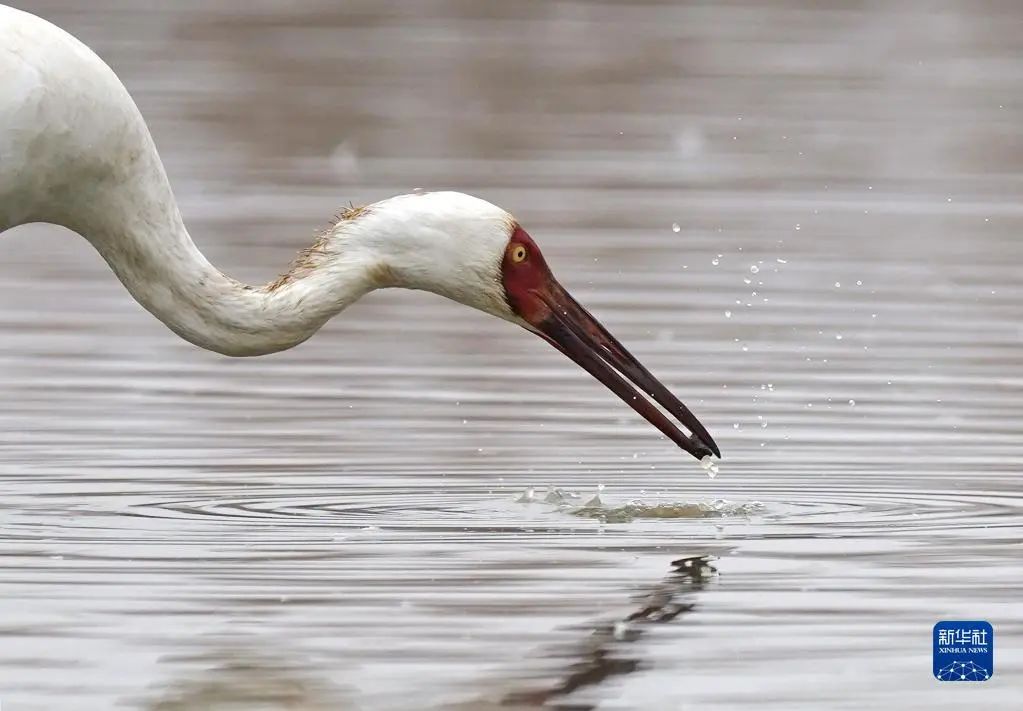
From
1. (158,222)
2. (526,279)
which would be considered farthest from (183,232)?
(526,279)

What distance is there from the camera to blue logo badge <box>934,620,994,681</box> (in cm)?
920

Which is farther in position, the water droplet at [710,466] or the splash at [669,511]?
the water droplet at [710,466]

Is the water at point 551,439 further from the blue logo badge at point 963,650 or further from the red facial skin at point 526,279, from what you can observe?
the red facial skin at point 526,279

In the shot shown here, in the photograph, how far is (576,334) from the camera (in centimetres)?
1152

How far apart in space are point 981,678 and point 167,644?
2.43m

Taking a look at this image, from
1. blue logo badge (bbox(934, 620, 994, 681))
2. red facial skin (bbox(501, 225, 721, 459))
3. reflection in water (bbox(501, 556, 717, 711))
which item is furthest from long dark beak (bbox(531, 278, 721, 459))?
blue logo badge (bbox(934, 620, 994, 681))

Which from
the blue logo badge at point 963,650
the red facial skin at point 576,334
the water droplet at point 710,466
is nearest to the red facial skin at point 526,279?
the red facial skin at point 576,334

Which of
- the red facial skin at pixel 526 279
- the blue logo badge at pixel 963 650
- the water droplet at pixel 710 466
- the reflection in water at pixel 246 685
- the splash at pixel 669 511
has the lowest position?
the reflection in water at pixel 246 685

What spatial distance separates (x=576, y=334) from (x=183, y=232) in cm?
148

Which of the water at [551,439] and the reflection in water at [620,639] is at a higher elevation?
the water at [551,439]

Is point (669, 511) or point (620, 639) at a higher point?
point (669, 511)

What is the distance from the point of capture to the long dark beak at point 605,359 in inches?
451

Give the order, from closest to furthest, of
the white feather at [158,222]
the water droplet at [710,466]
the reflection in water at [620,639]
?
the reflection in water at [620,639], the white feather at [158,222], the water droplet at [710,466]

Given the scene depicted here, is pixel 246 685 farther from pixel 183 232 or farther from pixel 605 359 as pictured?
pixel 605 359
